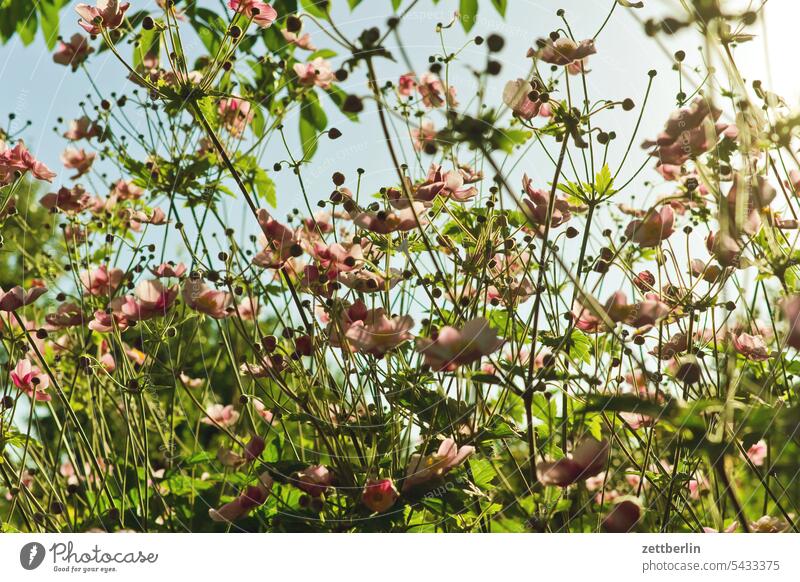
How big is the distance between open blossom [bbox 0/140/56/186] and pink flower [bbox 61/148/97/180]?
132 mm

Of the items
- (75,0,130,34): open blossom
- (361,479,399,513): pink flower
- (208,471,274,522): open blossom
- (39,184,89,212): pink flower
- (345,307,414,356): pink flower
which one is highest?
(75,0,130,34): open blossom

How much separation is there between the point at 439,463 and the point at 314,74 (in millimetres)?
511

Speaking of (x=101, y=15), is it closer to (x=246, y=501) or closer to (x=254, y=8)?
(x=254, y=8)

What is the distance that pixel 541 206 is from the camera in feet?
2.16

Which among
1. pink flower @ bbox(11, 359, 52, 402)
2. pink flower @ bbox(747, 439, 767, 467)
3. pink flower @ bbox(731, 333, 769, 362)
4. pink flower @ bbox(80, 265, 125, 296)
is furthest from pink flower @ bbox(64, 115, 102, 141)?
pink flower @ bbox(747, 439, 767, 467)

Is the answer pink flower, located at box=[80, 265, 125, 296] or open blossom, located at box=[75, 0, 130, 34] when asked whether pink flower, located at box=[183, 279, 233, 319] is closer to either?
pink flower, located at box=[80, 265, 125, 296]

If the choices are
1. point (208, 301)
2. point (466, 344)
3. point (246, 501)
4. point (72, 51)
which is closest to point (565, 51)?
point (466, 344)

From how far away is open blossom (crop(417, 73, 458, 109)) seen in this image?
770 mm

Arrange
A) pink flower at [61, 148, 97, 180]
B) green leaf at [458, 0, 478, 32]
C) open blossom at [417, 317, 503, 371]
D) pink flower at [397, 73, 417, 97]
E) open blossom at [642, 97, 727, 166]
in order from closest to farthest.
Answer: open blossom at [417, 317, 503, 371]
open blossom at [642, 97, 727, 166]
green leaf at [458, 0, 478, 32]
pink flower at [397, 73, 417, 97]
pink flower at [61, 148, 97, 180]

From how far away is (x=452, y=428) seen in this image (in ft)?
2.11

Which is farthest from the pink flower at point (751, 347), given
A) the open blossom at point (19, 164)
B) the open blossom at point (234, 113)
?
the open blossom at point (19, 164)

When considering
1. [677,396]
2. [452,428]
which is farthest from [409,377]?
[677,396]
